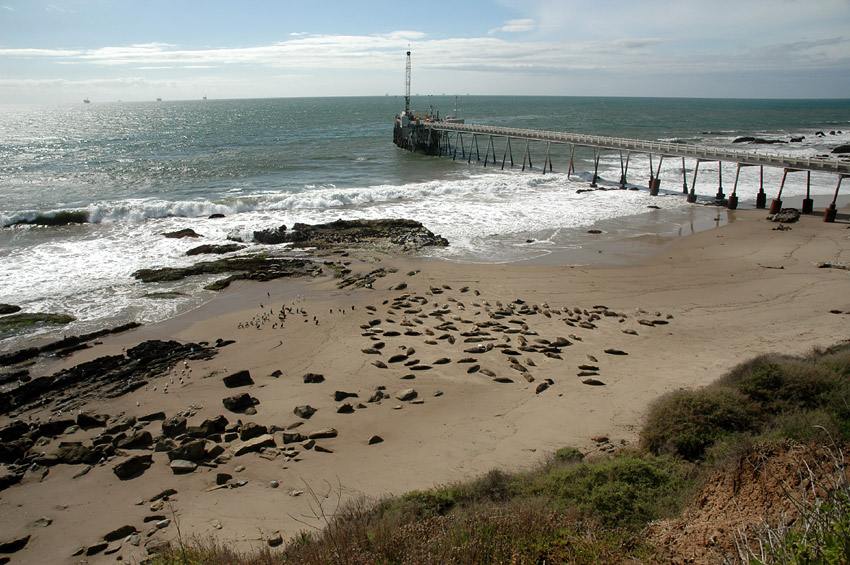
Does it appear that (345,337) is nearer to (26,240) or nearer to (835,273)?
(835,273)

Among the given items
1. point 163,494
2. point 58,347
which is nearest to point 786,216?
point 163,494

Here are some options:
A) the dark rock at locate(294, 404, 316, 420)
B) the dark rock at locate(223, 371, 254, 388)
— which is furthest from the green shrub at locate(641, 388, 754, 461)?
the dark rock at locate(223, 371, 254, 388)

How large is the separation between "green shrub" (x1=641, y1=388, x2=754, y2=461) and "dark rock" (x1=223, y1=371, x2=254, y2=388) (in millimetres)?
8629

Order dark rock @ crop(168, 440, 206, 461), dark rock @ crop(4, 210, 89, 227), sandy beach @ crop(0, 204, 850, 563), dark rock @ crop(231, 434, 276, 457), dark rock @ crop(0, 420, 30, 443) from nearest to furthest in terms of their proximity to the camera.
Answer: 1. sandy beach @ crop(0, 204, 850, 563)
2. dark rock @ crop(168, 440, 206, 461)
3. dark rock @ crop(231, 434, 276, 457)
4. dark rock @ crop(0, 420, 30, 443)
5. dark rock @ crop(4, 210, 89, 227)

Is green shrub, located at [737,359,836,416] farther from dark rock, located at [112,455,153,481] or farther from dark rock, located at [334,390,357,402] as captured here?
dark rock, located at [112,455,153,481]

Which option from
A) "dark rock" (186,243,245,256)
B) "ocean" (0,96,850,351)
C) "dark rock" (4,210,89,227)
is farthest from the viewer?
"dark rock" (4,210,89,227)

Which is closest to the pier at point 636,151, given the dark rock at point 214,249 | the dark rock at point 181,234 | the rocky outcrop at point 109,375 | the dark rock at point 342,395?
the dark rock at point 214,249

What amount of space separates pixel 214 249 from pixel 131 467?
54.5 feet

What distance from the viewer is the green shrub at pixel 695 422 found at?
8.04 meters

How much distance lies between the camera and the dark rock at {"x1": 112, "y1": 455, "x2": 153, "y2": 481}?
360 inches

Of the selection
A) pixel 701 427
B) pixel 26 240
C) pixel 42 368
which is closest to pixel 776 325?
pixel 701 427

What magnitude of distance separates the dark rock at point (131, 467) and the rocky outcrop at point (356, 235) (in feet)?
53.6

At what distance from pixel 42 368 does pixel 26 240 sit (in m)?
16.3

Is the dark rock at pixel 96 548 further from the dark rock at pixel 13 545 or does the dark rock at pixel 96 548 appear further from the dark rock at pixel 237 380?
the dark rock at pixel 237 380
